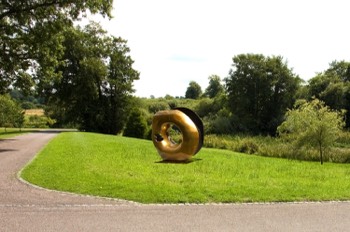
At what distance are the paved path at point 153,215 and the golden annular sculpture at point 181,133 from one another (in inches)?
388

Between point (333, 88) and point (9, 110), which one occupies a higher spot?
point (333, 88)

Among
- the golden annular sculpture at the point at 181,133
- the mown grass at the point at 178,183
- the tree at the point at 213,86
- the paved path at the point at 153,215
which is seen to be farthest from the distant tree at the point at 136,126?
the tree at the point at 213,86

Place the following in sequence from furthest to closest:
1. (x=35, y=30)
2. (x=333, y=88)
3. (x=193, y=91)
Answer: (x=193, y=91)
(x=333, y=88)
(x=35, y=30)

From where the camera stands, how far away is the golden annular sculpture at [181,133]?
19.5m

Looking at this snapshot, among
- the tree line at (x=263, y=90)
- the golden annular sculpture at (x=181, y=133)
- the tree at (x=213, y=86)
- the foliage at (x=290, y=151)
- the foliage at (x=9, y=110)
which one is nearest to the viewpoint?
the golden annular sculpture at (x=181, y=133)

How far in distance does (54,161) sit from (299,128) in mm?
14685

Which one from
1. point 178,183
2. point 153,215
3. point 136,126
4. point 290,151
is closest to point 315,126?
point 290,151

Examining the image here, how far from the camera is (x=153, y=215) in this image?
27.5 feet

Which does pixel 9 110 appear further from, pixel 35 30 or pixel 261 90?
pixel 261 90

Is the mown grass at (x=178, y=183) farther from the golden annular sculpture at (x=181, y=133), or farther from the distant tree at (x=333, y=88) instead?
the distant tree at (x=333, y=88)

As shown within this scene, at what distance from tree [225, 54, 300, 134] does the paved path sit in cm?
5423

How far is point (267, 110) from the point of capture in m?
64.8

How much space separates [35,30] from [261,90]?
45.3 meters

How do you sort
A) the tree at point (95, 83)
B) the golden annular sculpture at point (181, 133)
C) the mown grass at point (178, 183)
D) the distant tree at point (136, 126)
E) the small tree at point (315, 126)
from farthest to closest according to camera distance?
the tree at point (95, 83) → the distant tree at point (136, 126) → the small tree at point (315, 126) → the golden annular sculpture at point (181, 133) → the mown grass at point (178, 183)
